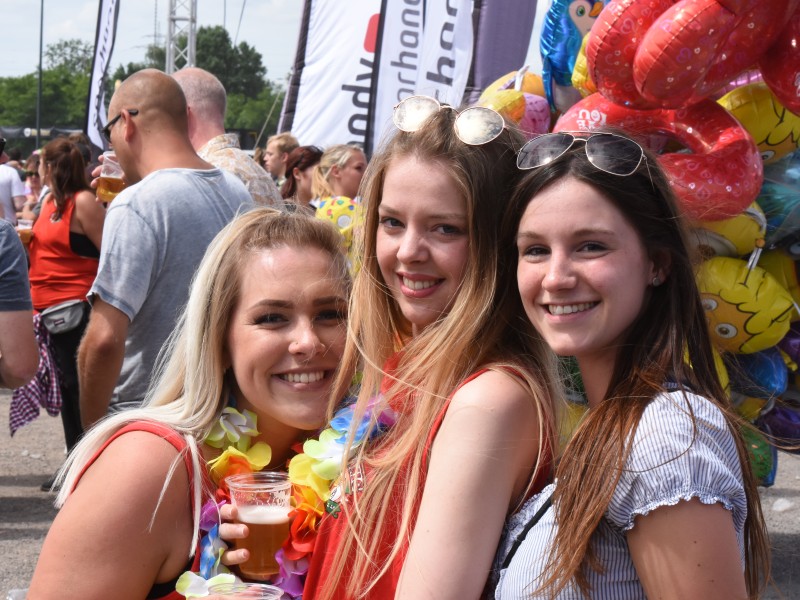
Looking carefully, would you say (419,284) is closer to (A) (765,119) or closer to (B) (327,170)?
(A) (765,119)

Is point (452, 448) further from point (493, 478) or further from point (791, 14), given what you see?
point (791, 14)

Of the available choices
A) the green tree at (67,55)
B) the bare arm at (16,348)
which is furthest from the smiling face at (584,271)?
the green tree at (67,55)

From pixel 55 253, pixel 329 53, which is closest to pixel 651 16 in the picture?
pixel 55 253

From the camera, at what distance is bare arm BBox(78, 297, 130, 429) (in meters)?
3.43

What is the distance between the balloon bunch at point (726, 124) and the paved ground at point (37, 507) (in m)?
0.96

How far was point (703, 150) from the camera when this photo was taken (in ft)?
11.7

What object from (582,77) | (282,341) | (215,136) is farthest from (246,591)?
(215,136)

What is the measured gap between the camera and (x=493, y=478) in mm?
1646

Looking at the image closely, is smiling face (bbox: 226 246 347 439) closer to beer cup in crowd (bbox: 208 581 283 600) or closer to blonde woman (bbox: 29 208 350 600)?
blonde woman (bbox: 29 208 350 600)

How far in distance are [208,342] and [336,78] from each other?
6.32m

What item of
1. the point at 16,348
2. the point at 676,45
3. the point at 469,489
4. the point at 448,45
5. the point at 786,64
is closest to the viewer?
the point at 469,489

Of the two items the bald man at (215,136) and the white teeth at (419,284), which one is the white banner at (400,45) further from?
the white teeth at (419,284)

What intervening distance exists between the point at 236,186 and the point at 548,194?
2.34 metres

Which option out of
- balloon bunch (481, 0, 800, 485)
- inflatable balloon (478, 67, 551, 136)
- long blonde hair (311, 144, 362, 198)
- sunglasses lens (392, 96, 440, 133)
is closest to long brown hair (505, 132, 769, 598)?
sunglasses lens (392, 96, 440, 133)
